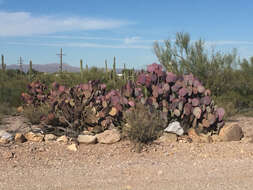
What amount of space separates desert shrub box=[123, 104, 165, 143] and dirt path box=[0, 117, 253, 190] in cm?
21

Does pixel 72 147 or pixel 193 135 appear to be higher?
pixel 193 135

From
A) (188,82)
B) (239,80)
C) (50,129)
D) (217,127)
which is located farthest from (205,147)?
(239,80)

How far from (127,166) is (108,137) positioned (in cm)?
143

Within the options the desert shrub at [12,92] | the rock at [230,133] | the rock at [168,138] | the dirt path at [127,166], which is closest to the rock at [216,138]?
the rock at [230,133]

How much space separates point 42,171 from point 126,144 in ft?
5.90

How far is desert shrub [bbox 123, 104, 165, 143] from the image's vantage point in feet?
22.0

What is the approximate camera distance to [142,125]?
22.0 feet

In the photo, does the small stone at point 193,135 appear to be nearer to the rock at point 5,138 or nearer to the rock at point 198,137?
the rock at point 198,137

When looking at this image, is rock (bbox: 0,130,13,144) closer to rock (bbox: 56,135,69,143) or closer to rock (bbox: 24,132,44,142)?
rock (bbox: 24,132,44,142)

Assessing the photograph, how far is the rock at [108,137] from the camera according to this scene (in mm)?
6949

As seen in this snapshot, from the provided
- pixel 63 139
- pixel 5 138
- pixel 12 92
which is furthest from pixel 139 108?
pixel 12 92

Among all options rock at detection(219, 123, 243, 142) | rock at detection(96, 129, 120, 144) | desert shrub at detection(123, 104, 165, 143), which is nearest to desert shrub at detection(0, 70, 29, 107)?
rock at detection(96, 129, 120, 144)

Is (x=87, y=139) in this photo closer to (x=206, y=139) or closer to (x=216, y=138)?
(x=206, y=139)

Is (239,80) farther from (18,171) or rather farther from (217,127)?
(18,171)
